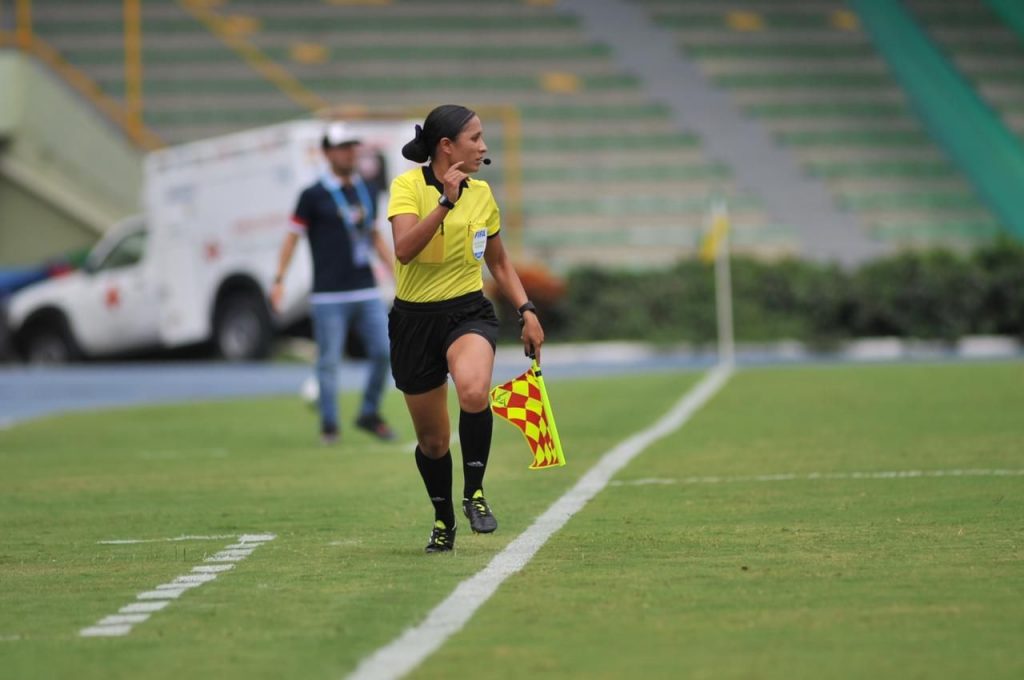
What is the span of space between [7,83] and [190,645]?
100 feet

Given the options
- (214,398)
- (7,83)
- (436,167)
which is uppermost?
(7,83)

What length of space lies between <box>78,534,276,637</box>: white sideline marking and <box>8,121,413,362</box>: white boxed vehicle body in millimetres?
17519

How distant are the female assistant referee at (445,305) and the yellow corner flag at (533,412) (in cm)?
10

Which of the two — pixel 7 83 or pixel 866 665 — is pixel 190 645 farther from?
pixel 7 83

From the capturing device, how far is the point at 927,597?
661 centimetres

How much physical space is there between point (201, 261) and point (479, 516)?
812 inches

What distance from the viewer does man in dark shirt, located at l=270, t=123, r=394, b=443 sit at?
48.2 ft

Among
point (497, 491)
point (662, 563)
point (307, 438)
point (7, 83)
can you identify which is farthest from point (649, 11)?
point (662, 563)

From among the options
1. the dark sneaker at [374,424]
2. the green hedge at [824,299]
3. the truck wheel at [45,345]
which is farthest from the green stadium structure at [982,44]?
the dark sneaker at [374,424]

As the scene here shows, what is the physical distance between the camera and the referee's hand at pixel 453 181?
8.00m

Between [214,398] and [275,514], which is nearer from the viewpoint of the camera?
[275,514]

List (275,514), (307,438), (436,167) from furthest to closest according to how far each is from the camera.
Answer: (307,438) → (275,514) → (436,167)

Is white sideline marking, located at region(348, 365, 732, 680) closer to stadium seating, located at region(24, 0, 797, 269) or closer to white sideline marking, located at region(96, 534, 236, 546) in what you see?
white sideline marking, located at region(96, 534, 236, 546)

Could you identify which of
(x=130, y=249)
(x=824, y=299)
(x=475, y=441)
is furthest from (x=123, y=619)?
(x=130, y=249)
